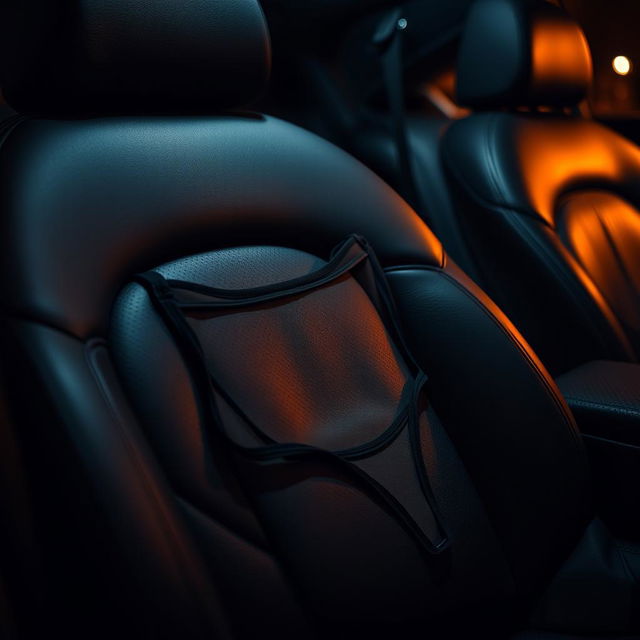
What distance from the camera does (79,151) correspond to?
0.79 metres

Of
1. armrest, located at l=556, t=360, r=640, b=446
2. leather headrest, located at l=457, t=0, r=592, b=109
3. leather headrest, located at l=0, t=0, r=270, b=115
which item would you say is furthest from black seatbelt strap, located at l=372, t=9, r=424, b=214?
leather headrest, located at l=0, t=0, r=270, b=115

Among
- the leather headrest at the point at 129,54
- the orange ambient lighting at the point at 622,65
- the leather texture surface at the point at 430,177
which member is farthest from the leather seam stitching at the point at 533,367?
the orange ambient lighting at the point at 622,65

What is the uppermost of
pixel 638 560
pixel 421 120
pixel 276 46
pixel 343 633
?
pixel 276 46

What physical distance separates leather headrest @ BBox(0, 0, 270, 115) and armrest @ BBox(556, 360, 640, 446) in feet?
1.78

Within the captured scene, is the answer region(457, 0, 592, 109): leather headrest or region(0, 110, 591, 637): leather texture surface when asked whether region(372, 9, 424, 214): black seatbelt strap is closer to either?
region(457, 0, 592, 109): leather headrest

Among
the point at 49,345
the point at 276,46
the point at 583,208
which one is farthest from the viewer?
the point at 276,46

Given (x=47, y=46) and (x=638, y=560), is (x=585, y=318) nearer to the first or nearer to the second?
(x=638, y=560)

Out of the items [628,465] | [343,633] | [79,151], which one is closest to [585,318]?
[628,465]

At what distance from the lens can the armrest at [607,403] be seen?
101 centimetres

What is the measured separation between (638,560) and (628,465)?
0.35 ft

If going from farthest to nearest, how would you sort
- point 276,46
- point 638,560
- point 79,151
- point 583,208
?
point 276,46, point 583,208, point 638,560, point 79,151

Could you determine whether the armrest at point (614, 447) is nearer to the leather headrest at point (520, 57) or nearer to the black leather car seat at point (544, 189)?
the black leather car seat at point (544, 189)

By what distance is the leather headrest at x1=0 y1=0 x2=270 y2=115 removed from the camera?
80cm

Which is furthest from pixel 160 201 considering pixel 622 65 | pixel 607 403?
pixel 622 65
